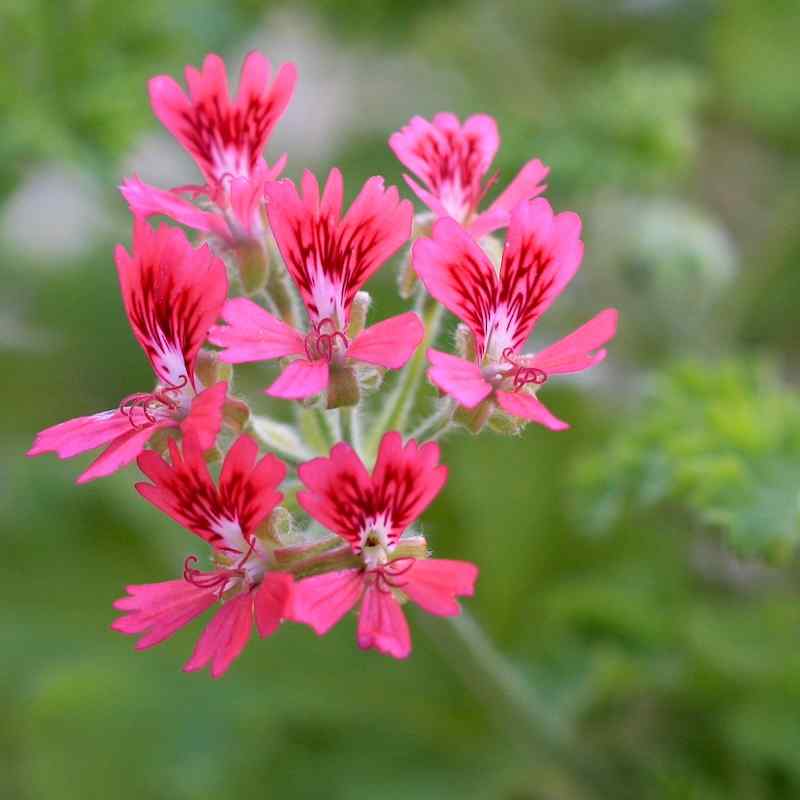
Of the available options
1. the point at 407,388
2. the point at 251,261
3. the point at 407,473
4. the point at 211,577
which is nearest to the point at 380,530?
the point at 407,473

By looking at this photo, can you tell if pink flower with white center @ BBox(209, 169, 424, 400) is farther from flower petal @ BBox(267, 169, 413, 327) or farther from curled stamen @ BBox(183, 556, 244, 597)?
curled stamen @ BBox(183, 556, 244, 597)

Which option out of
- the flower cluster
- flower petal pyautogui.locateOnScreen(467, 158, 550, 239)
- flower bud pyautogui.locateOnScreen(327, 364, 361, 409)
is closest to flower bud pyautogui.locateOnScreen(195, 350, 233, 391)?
the flower cluster

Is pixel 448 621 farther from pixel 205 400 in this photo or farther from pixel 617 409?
pixel 617 409

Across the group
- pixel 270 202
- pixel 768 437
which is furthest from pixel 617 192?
pixel 270 202

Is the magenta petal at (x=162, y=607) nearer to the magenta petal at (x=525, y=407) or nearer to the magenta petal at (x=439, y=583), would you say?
the magenta petal at (x=439, y=583)

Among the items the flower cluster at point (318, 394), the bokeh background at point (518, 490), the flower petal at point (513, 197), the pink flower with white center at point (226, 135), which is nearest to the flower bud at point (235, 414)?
the flower cluster at point (318, 394)

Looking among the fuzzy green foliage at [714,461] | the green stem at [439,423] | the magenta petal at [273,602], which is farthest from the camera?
the fuzzy green foliage at [714,461]
